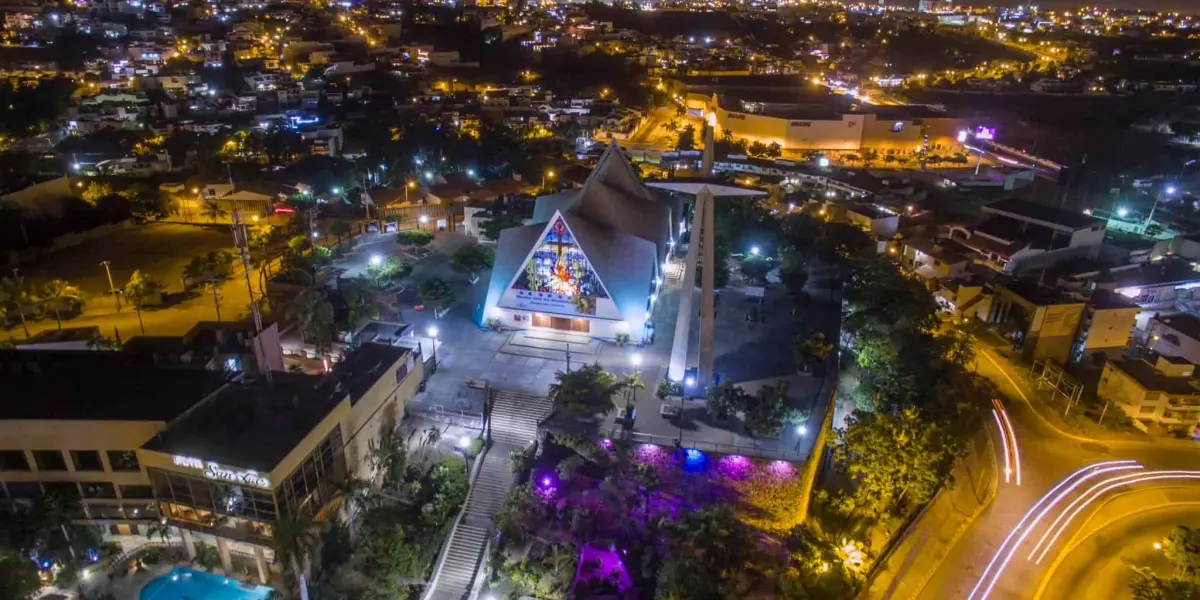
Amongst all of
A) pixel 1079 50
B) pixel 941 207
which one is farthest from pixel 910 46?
pixel 941 207

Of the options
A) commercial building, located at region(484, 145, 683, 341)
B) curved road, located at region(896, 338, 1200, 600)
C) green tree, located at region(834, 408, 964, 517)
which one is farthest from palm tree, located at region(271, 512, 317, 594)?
curved road, located at region(896, 338, 1200, 600)

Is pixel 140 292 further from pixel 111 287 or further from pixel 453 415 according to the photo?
pixel 453 415

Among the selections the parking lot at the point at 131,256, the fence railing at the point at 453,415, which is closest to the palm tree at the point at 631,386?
the fence railing at the point at 453,415

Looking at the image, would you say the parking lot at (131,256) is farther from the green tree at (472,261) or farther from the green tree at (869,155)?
the green tree at (869,155)

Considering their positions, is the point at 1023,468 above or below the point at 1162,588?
below

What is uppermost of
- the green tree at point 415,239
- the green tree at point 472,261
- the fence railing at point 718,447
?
the green tree at point 472,261

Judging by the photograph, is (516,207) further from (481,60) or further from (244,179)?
(481,60)

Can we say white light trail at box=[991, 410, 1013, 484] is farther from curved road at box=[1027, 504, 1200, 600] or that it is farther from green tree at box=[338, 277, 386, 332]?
green tree at box=[338, 277, 386, 332]

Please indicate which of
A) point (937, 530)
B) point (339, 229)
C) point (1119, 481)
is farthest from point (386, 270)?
point (1119, 481)
